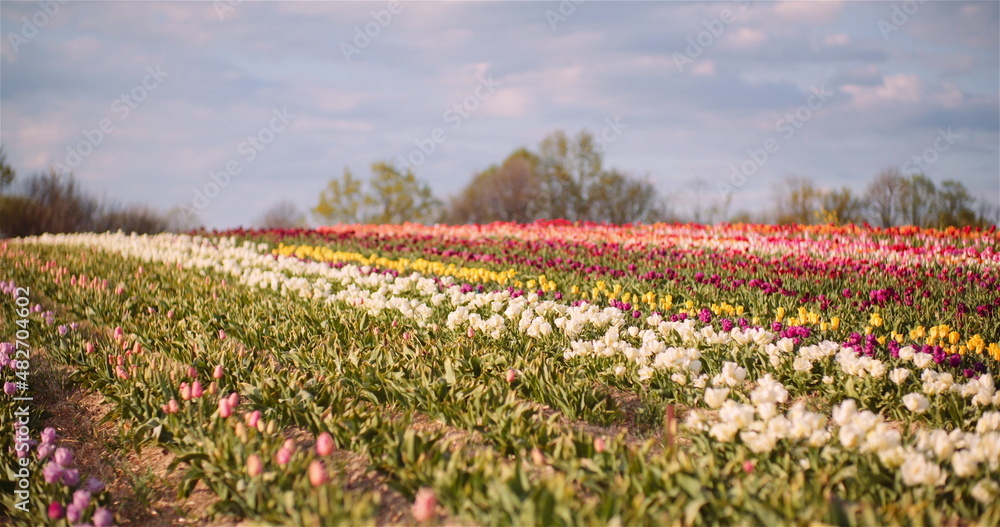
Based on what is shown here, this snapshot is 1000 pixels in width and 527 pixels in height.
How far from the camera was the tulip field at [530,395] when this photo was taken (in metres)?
2.96

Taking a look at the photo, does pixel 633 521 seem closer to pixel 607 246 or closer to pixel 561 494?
pixel 561 494

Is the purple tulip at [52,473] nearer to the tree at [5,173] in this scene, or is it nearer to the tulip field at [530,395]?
the tulip field at [530,395]

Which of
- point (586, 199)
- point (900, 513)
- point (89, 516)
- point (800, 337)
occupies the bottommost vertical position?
point (89, 516)

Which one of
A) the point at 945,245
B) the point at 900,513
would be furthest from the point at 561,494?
the point at 945,245

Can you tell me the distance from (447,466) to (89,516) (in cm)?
203

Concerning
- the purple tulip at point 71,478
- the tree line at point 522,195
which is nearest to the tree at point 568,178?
the tree line at point 522,195

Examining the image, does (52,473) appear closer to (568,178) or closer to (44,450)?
(44,450)

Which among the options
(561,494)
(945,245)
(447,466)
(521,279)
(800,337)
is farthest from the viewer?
(945,245)

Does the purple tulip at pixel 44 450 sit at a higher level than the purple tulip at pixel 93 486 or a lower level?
higher

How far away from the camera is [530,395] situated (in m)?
4.63

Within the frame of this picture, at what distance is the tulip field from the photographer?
2.96 metres

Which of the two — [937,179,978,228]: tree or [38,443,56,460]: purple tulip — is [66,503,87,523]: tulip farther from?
[937,179,978,228]: tree

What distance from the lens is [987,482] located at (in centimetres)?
281

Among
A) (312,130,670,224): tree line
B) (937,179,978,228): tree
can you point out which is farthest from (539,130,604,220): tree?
(937,179,978,228): tree
